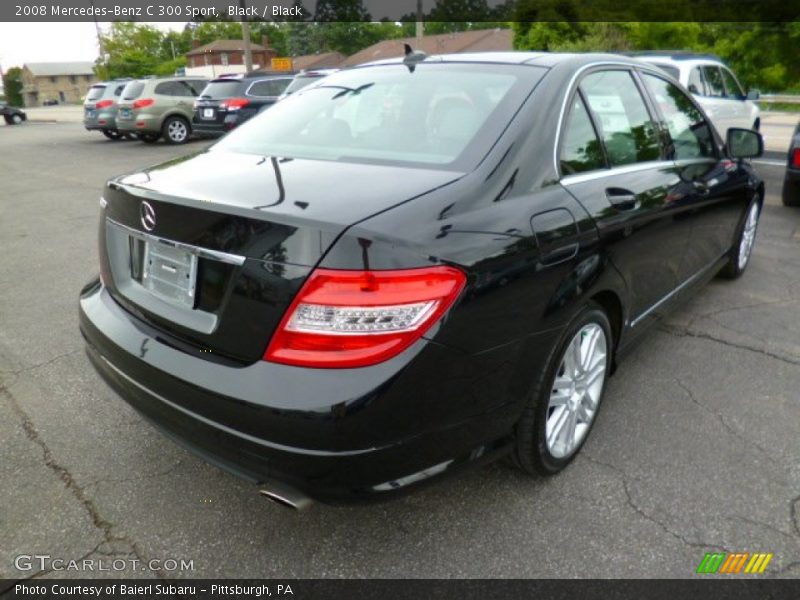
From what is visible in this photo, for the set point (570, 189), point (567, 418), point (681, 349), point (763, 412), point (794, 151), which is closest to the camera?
point (570, 189)

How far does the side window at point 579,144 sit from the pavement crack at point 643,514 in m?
1.23

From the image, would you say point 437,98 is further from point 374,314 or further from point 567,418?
point 567,418

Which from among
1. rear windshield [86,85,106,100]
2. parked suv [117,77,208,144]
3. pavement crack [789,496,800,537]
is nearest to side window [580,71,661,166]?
pavement crack [789,496,800,537]

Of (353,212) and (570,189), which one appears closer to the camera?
(353,212)

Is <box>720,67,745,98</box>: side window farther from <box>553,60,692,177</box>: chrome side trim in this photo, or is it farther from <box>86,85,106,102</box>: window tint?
<box>86,85,106,102</box>: window tint

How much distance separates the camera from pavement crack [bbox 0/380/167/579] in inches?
86.7

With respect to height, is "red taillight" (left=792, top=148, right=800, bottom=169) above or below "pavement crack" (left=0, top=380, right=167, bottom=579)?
above

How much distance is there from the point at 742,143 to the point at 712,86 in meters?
5.71

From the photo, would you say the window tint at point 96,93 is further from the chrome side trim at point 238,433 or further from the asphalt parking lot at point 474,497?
the chrome side trim at point 238,433

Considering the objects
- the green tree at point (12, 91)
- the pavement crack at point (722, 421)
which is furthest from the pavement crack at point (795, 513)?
the green tree at point (12, 91)

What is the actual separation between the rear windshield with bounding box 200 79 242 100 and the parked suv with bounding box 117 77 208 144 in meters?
2.24
